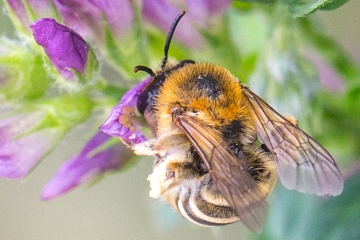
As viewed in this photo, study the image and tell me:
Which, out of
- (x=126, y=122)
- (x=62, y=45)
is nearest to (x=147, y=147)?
(x=126, y=122)

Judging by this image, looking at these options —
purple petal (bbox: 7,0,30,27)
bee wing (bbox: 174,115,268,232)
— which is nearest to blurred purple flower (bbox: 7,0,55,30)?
purple petal (bbox: 7,0,30,27)

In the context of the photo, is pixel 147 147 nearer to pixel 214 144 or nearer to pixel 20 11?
pixel 214 144

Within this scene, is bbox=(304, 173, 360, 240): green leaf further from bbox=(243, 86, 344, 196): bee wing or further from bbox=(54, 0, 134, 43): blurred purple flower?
bbox=(54, 0, 134, 43): blurred purple flower

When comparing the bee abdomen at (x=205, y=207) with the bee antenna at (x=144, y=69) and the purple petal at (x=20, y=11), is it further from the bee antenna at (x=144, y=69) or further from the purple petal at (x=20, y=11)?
the purple petal at (x=20, y=11)

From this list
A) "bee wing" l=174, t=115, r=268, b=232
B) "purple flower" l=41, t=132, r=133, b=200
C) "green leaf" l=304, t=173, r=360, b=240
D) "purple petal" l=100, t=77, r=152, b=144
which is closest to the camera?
"bee wing" l=174, t=115, r=268, b=232

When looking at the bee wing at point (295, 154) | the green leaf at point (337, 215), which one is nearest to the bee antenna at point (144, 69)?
the bee wing at point (295, 154)

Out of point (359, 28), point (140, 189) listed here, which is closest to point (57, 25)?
point (359, 28)

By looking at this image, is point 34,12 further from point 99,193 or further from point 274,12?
point 99,193

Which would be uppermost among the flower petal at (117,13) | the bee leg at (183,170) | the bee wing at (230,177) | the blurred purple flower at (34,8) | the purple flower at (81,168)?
the blurred purple flower at (34,8)
